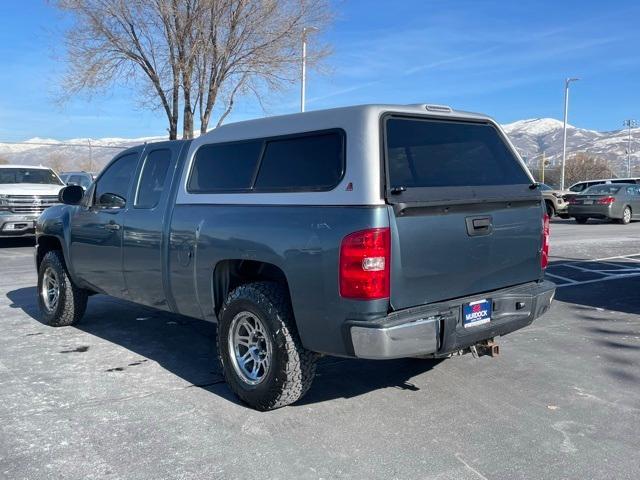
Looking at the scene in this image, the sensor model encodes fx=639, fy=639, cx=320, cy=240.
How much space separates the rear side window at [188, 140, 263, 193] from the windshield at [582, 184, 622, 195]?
20775 mm

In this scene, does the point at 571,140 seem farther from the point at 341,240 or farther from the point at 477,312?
the point at 341,240

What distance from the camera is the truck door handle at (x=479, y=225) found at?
164 inches

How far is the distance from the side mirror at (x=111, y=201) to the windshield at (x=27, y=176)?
10864 mm

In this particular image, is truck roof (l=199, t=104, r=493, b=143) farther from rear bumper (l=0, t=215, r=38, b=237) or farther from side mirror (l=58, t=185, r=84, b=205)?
rear bumper (l=0, t=215, r=38, b=237)

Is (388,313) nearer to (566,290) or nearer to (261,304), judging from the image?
(261,304)

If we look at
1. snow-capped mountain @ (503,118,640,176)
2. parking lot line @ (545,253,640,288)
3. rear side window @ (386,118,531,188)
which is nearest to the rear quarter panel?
rear side window @ (386,118,531,188)

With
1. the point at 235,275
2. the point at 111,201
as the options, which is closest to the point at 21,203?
the point at 111,201

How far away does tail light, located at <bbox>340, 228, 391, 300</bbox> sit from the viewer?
145 inches

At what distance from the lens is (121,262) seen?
576cm

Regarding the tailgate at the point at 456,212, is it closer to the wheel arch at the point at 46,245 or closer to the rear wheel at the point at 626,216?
the wheel arch at the point at 46,245

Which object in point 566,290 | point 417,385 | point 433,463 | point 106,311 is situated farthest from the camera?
point 566,290

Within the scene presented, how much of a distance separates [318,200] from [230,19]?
62.5 ft

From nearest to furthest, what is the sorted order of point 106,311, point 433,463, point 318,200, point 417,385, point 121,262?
1. point 433,463
2. point 318,200
3. point 417,385
4. point 121,262
5. point 106,311

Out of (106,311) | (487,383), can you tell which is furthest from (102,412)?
(106,311)
